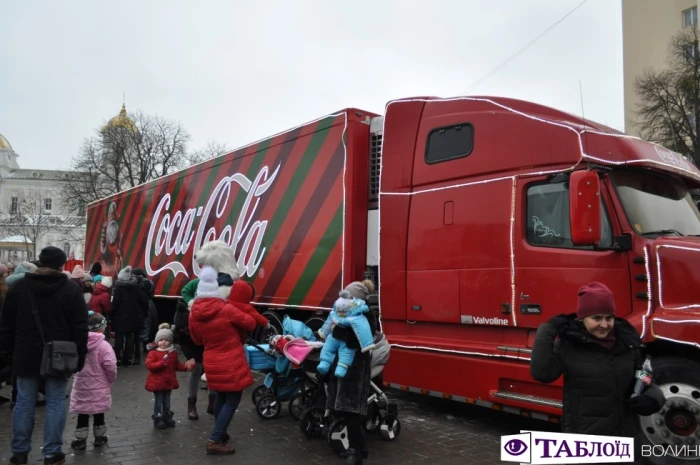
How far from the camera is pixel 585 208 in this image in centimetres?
474

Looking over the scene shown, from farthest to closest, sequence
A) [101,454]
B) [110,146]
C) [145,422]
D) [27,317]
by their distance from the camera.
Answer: [110,146]
[145,422]
[101,454]
[27,317]

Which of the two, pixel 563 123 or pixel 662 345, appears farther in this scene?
pixel 563 123

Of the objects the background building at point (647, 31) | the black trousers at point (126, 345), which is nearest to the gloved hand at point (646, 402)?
the black trousers at point (126, 345)

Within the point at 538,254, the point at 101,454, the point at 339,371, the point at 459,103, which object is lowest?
the point at 101,454

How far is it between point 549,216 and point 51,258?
435 cm

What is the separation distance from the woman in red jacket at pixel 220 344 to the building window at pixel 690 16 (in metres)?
44.8

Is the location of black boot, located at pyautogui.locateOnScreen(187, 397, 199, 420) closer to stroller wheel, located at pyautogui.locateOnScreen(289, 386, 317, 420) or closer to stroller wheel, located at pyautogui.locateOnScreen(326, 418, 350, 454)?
stroller wheel, located at pyautogui.locateOnScreen(289, 386, 317, 420)

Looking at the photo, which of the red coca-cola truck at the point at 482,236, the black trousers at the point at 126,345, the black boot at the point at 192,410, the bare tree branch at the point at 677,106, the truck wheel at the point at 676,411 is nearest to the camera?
the truck wheel at the point at 676,411

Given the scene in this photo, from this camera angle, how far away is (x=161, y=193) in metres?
12.5

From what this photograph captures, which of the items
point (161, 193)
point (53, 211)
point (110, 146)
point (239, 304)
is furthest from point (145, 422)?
point (53, 211)

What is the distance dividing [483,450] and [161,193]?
30.3 feet

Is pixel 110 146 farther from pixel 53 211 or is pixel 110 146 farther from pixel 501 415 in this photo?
pixel 53 211

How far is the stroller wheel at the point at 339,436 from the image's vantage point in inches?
202

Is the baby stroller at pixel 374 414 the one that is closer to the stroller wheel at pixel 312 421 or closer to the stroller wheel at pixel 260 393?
the stroller wheel at pixel 312 421
